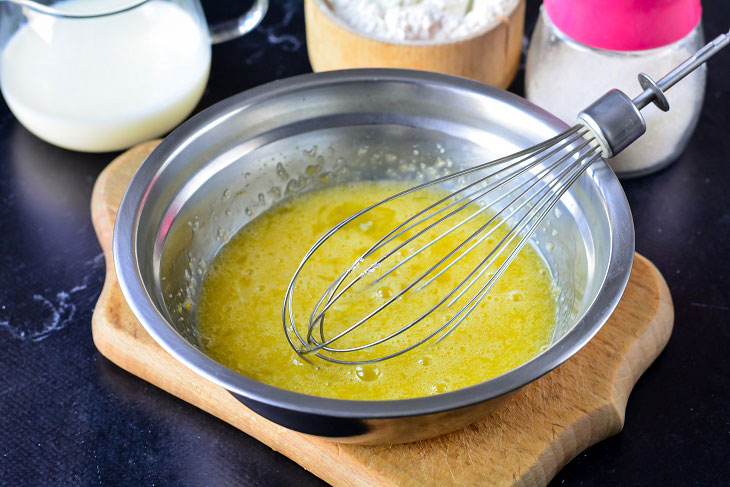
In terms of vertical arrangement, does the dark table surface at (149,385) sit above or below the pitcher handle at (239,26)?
below

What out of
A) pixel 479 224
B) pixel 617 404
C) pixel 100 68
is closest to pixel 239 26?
pixel 100 68

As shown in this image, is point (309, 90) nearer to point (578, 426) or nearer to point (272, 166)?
point (272, 166)

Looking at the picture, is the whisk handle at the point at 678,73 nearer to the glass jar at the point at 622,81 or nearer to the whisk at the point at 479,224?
the whisk at the point at 479,224

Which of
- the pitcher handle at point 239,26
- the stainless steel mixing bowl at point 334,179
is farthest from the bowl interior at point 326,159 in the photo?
the pitcher handle at point 239,26

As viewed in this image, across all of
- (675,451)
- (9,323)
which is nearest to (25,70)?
(9,323)

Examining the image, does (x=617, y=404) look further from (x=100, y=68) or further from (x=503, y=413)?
(x=100, y=68)

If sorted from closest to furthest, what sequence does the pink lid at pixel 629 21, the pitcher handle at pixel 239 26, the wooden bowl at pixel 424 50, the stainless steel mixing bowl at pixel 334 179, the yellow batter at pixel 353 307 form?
the stainless steel mixing bowl at pixel 334 179, the yellow batter at pixel 353 307, the pink lid at pixel 629 21, the wooden bowl at pixel 424 50, the pitcher handle at pixel 239 26
